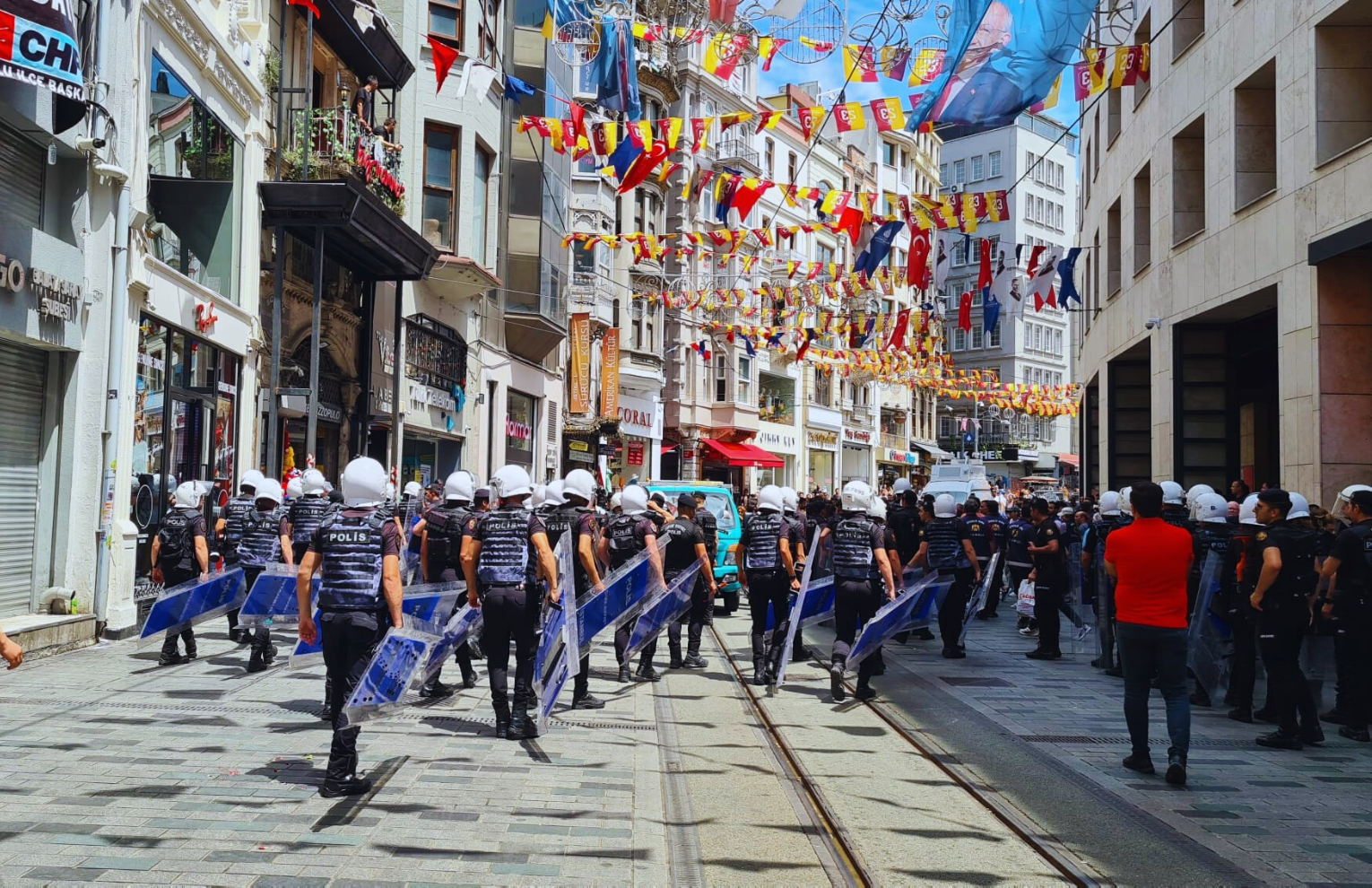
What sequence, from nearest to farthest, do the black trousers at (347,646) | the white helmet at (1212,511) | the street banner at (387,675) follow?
the street banner at (387,675), the black trousers at (347,646), the white helmet at (1212,511)

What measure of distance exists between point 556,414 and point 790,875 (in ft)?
99.6

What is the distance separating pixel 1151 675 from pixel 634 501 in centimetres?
509

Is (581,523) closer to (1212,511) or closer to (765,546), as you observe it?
(765,546)

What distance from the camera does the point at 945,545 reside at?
14.0 meters

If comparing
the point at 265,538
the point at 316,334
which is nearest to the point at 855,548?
the point at 265,538

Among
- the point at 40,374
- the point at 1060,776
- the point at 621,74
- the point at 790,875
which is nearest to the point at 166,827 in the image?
the point at 790,875

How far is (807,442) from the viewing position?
5659 cm

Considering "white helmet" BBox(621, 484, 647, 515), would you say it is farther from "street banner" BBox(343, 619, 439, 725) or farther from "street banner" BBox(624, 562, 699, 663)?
"street banner" BBox(343, 619, 439, 725)

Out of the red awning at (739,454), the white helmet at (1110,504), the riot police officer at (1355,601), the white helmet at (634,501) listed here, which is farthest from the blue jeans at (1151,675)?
the red awning at (739,454)

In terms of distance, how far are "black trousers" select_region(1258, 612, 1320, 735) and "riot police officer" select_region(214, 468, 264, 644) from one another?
9079 mm

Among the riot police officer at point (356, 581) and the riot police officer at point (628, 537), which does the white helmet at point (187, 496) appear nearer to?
the riot police officer at point (628, 537)

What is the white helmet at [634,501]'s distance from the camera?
1107cm

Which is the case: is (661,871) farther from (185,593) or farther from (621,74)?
(621,74)

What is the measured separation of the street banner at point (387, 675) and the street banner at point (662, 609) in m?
4.00
